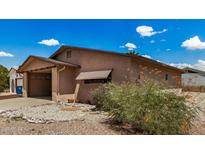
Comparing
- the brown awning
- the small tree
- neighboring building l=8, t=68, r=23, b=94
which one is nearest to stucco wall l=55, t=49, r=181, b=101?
the brown awning

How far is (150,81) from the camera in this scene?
847 cm

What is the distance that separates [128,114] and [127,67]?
720 centimetres

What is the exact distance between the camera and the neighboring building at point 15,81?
27.5 m

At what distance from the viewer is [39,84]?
22.6m

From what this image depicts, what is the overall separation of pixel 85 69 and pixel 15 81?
15.3 metres

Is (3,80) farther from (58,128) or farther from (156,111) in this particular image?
(156,111)

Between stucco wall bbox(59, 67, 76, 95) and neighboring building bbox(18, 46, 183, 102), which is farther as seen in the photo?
stucco wall bbox(59, 67, 76, 95)

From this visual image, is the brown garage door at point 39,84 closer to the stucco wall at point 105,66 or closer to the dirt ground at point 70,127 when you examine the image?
the stucco wall at point 105,66

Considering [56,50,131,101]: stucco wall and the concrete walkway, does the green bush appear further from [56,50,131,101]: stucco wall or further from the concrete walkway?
the concrete walkway

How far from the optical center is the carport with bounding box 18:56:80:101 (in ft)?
57.7

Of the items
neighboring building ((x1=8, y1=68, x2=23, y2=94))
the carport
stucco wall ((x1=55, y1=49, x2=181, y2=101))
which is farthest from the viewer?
neighboring building ((x1=8, y1=68, x2=23, y2=94))

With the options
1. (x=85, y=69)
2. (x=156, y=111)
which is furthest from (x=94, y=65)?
(x=156, y=111)
